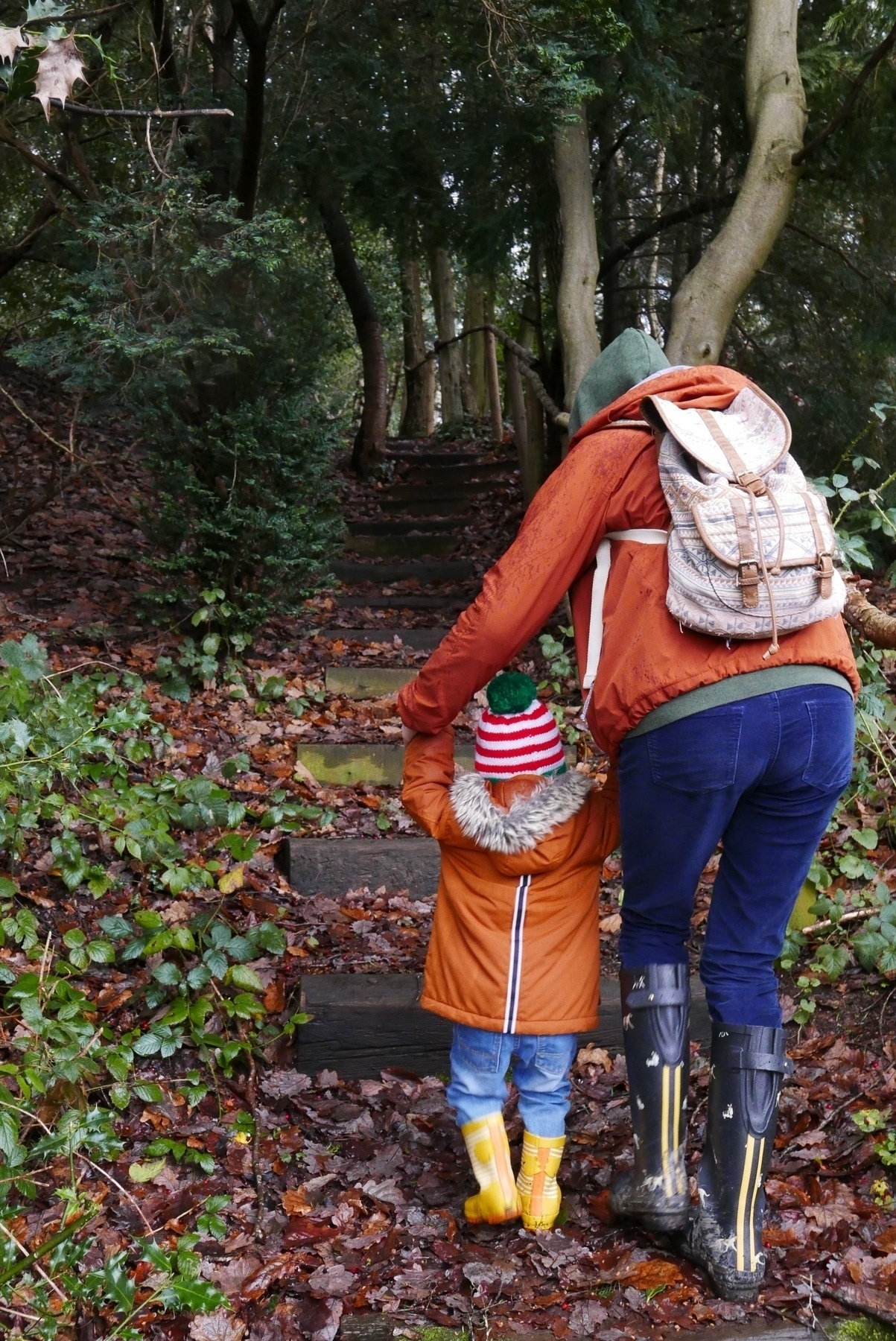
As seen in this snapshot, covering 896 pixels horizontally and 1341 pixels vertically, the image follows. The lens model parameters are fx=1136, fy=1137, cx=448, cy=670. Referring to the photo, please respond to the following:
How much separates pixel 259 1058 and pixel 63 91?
2.62 metres

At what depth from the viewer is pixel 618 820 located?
101 inches

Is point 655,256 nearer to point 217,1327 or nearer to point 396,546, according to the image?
point 396,546

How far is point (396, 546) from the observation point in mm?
9758

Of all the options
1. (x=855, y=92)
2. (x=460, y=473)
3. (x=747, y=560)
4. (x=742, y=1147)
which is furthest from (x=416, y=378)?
(x=742, y=1147)

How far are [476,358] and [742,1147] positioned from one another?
57.2ft

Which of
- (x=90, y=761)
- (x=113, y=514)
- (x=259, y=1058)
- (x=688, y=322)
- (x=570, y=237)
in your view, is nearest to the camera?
(x=259, y=1058)

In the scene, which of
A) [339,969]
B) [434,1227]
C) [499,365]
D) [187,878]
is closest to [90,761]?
[187,878]

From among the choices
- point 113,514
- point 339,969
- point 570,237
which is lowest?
point 339,969

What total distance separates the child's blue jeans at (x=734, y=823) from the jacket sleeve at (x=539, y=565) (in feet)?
1.15

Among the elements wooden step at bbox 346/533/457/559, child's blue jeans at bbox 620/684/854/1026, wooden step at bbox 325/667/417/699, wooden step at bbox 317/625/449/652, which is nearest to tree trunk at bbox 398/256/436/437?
wooden step at bbox 346/533/457/559

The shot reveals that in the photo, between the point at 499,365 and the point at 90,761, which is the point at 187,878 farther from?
the point at 499,365

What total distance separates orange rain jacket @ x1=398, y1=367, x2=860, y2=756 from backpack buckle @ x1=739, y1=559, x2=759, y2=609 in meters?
0.11

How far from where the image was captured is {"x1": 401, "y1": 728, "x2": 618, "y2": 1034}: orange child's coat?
258cm

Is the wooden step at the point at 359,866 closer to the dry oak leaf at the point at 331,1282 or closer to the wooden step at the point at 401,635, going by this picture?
the dry oak leaf at the point at 331,1282
